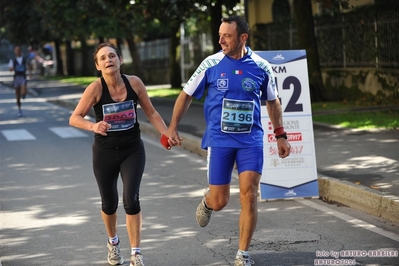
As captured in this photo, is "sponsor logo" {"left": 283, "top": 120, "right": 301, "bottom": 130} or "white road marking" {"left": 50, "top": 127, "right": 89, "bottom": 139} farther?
"white road marking" {"left": 50, "top": 127, "right": 89, "bottom": 139}

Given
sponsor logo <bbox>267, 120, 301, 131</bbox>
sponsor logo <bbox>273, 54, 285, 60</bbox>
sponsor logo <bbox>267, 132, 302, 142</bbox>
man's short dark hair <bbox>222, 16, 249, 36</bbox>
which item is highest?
man's short dark hair <bbox>222, 16, 249, 36</bbox>

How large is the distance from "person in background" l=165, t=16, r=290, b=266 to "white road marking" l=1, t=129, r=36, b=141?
11843 millimetres

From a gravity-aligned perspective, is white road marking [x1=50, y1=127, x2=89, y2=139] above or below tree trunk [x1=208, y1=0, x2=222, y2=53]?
below

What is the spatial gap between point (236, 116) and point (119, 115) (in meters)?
0.90

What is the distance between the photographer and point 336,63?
2545 cm

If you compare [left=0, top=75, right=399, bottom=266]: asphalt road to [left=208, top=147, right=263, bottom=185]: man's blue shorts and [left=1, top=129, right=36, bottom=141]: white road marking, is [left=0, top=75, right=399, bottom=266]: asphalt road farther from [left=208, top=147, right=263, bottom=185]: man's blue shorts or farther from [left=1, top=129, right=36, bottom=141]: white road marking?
[left=1, top=129, right=36, bottom=141]: white road marking

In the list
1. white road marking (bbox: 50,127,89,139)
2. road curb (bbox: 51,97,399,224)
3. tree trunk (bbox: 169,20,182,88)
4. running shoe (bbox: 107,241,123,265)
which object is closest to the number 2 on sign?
road curb (bbox: 51,97,399,224)

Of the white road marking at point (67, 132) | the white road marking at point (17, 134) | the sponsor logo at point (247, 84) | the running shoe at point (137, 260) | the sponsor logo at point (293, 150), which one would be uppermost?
the sponsor logo at point (247, 84)

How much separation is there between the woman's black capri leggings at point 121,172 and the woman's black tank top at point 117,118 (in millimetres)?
60

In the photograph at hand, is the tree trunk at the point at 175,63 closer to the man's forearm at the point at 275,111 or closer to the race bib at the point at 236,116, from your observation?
the man's forearm at the point at 275,111

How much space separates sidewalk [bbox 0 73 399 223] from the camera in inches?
357

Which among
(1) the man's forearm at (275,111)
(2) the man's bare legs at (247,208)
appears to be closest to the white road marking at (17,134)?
(1) the man's forearm at (275,111)

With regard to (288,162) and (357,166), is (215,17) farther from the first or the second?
(288,162)

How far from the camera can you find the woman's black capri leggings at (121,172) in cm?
685
